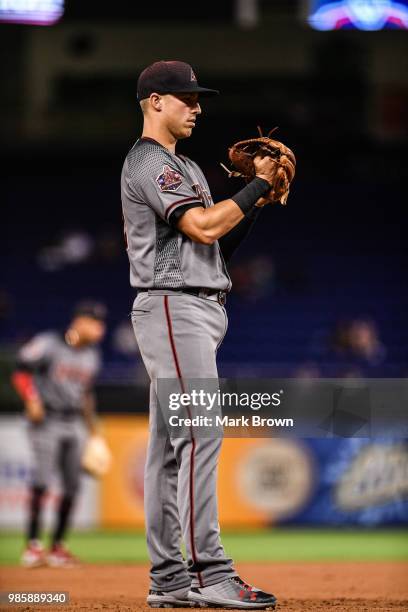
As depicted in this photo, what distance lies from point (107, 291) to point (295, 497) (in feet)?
15.5

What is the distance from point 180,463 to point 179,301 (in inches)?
19.3

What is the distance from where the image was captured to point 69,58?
12172 mm

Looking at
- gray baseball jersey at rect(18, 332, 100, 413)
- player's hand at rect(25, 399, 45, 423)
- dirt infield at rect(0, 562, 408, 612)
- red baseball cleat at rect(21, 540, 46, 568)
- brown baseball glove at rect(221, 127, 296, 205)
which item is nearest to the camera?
brown baseball glove at rect(221, 127, 296, 205)

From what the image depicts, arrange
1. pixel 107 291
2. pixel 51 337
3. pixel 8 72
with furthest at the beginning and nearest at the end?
pixel 8 72 → pixel 107 291 → pixel 51 337

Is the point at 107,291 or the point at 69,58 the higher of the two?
the point at 69,58

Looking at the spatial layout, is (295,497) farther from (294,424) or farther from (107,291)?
(294,424)

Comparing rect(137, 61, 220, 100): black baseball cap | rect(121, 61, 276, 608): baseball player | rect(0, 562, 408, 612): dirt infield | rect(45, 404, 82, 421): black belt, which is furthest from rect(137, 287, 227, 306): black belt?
rect(45, 404, 82, 421): black belt

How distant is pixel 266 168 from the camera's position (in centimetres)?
303

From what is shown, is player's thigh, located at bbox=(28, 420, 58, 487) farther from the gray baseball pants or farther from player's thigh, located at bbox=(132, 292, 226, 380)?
player's thigh, located at bbox=(132, 292, 226, 380)

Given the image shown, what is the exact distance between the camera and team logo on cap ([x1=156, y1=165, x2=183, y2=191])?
299cm

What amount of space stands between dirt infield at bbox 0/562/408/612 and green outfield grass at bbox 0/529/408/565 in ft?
2.36

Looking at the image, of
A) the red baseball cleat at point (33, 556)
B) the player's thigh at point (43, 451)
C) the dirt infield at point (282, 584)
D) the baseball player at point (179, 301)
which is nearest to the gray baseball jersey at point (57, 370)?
the player's thigh at point (43, 451)

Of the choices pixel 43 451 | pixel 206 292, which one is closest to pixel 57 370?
pixel 43 451

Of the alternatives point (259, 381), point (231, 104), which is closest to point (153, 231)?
point (259, 381)
